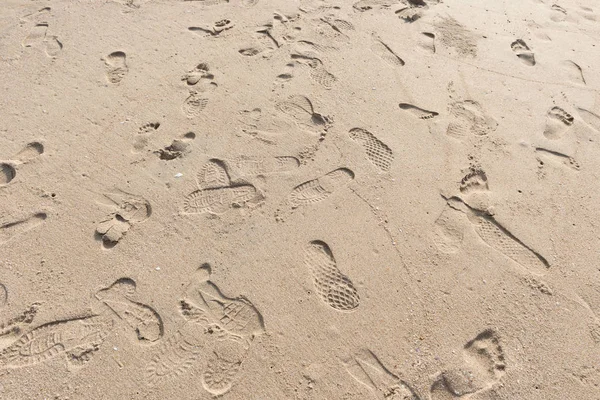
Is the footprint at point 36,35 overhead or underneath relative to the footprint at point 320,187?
overhead

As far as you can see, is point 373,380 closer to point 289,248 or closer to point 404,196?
point 289,248

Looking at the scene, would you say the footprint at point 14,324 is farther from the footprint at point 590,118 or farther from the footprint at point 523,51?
the footprint at point 523,51

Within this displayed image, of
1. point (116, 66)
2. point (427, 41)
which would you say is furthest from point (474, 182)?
point (116, 66)

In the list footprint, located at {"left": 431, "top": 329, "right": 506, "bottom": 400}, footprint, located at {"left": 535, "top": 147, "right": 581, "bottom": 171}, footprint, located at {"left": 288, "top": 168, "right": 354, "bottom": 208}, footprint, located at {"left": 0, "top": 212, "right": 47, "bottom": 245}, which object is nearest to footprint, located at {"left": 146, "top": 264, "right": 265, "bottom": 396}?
footprint, located at {"left": 288, "top": 168, "right": 354, "bottom": 208}

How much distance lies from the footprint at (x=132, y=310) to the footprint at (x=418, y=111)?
7.24 ft

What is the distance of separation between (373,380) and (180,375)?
0.92m

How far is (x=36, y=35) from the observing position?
3.47 metres

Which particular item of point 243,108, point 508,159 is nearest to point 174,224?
point 243,108

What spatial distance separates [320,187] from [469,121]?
1.28 m

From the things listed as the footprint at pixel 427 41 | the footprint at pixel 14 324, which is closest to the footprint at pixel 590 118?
the footprint at pixel 427 41

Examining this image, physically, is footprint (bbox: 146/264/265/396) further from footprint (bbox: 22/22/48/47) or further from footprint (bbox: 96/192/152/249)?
footprint (bbox: 22/22/48/47)

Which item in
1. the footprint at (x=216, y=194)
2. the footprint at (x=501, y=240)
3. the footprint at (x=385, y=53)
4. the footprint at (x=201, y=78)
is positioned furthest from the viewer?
the footprint at (x=385, y=53)

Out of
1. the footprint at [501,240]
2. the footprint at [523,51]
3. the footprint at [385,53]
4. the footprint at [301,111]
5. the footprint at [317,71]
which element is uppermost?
the footprint at [523,51]

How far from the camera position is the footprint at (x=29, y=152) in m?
2.56
